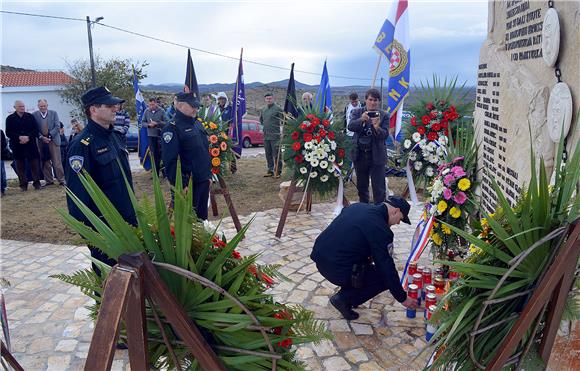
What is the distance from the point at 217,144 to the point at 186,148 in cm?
111

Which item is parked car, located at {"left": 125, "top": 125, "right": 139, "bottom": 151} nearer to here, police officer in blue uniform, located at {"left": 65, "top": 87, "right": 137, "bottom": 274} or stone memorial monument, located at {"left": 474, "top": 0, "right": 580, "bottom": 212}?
police officer in blue uniform, located at {"left": 65, "top": 87, "right": 137, "bottom": 274}

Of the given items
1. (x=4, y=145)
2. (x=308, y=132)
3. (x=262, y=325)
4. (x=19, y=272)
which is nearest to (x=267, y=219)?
(x=308, y=132)

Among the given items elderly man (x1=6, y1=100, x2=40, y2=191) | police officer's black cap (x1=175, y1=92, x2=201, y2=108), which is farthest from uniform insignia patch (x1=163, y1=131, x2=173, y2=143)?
elderly man (x1=6, y1=100, x2=40, y2=191)

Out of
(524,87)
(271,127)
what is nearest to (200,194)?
(524,87)

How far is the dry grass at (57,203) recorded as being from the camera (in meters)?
6.73

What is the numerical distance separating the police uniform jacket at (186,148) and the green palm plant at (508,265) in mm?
3849

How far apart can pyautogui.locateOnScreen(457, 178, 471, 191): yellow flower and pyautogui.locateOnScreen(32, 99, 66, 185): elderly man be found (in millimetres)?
9568

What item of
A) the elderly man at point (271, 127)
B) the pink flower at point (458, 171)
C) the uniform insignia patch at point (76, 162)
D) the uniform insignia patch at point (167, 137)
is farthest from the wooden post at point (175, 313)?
the elderly man at point (271, 127)

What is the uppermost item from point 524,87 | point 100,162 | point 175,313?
point 524,87

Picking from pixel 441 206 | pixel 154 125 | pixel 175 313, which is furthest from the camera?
pixel 154 125

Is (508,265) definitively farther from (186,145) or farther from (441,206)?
(186,145)

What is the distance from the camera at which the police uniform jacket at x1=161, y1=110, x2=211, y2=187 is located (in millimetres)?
5129

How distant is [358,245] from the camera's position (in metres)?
3.67

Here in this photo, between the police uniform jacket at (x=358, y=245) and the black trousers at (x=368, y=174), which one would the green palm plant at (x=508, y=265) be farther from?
the black trousers at (x=368, y=174)
